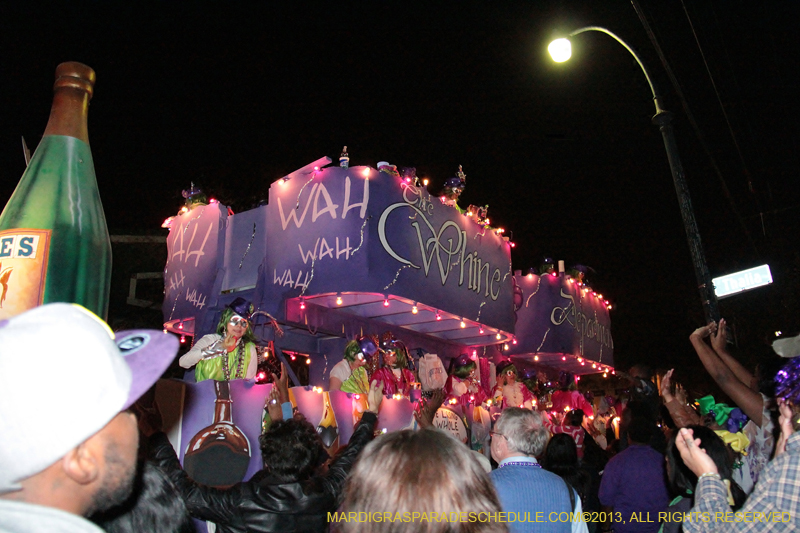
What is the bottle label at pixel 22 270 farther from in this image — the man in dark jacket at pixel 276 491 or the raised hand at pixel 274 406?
the raised hand at pixel 274 406

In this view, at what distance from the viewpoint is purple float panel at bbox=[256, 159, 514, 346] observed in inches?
300

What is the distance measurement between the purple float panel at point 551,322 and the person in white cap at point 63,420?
38.3 feet

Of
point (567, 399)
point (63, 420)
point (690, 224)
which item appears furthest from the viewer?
point (567, 399)

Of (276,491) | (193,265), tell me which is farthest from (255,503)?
(193,265)

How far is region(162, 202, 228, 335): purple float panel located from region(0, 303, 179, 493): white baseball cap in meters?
7.70

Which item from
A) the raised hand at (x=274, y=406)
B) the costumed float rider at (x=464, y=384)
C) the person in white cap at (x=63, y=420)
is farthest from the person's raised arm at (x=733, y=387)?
the costumed float rider at (x=464, y=384)

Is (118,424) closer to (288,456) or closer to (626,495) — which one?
(288,456)

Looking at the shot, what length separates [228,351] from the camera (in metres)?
5.43

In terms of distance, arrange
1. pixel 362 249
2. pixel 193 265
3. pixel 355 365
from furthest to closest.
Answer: pixel 193 265 → pixel 362 249 → pixel 355 365

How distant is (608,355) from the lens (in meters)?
16.2

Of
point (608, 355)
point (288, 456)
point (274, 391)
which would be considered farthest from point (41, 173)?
point (608, 355)

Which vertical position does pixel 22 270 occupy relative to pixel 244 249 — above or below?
below

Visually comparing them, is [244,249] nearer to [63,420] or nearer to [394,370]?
[394,370]

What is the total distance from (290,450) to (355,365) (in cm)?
432
